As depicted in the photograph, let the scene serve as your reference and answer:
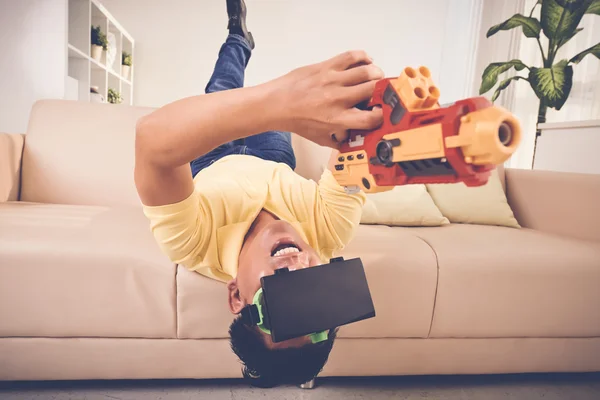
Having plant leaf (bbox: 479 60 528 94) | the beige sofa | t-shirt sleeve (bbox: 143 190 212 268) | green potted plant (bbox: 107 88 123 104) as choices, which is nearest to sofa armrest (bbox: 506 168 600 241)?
the beige sofa

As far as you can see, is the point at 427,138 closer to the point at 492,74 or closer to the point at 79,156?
the point at 79,156

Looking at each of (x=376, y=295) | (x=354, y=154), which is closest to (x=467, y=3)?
(x=376, y=295)

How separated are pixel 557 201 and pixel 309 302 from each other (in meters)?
1.24

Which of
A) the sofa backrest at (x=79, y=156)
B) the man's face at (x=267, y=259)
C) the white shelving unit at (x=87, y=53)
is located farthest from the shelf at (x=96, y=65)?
the man's face at (x=267, y=259)

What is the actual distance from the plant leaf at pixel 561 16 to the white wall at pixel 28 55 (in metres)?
2.73

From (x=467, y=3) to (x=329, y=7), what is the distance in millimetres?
1230

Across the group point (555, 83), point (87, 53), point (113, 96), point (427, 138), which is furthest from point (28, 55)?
point (555, 83)

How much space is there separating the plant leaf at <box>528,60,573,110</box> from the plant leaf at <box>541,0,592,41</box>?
0.18m

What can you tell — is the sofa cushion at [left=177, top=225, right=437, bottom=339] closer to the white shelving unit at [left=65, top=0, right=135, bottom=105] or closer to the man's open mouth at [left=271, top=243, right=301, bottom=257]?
the man's open mouth at [left=271, top=243, right=301, bottom=257]

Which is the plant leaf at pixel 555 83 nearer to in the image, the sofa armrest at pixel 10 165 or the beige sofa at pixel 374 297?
the beige sofa at pixel 374 297

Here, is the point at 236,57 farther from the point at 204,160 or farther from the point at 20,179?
the point at 20,179

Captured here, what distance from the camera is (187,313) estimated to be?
97cm

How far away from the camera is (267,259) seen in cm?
82

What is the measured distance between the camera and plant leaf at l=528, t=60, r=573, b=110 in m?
1.98
